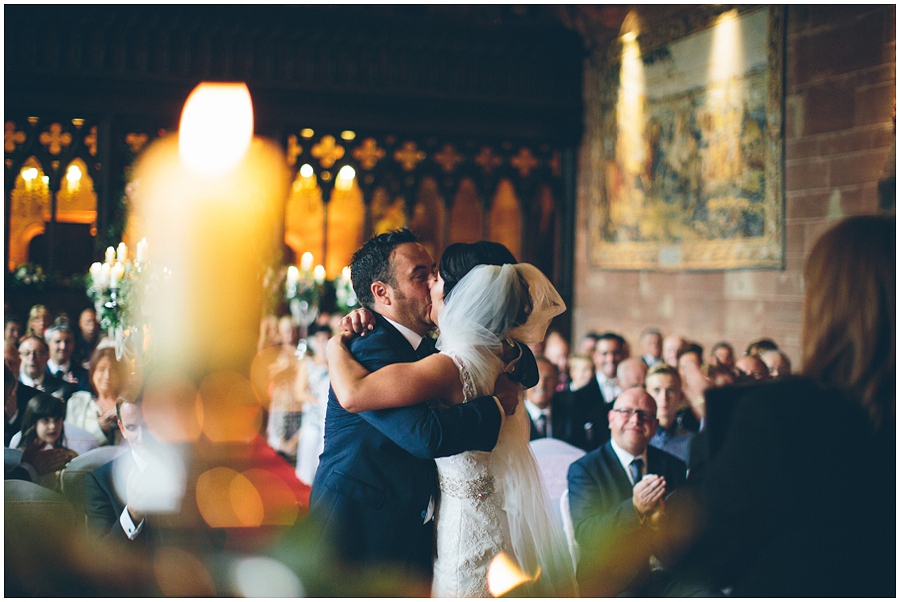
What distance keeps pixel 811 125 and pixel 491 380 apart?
197 inches

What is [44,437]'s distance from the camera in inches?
142

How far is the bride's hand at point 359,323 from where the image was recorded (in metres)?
2.24

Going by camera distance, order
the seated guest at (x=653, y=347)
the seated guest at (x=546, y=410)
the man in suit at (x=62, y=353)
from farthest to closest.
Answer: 1. the seated guest at (x=653, y=347)
2. the man in suit at (x=62, y=353)
3. the seated guest at (x=546, y=410)

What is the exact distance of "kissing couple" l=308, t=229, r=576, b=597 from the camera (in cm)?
204

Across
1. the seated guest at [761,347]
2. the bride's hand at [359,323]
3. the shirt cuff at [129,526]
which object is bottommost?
the shirt cuff at [129,526]

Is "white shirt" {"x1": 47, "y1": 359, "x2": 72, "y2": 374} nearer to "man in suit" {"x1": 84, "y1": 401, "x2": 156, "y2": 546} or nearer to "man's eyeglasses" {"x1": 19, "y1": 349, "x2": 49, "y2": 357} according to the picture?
"man's eyeglasses" {"x1": 19, "y1": 349, "x2": 49, "y2": 357}

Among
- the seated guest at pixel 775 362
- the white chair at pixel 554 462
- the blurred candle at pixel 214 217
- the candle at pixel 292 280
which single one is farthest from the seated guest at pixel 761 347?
the blurred candle at pixel 214 217

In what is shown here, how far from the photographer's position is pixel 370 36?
28.3 feet

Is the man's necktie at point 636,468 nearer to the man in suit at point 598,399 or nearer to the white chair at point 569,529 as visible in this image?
the white chair at point 569,529

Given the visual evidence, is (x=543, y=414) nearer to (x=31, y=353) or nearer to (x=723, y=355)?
(x=723, y=355)

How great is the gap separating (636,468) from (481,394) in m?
1.19

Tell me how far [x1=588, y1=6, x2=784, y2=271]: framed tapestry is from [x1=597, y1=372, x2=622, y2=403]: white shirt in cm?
196

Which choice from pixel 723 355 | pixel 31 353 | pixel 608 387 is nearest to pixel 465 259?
pixel 31 353

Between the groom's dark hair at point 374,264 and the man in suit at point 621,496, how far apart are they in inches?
44.2
